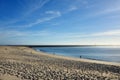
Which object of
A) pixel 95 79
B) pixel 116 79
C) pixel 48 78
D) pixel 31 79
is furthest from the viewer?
pixel 116 79

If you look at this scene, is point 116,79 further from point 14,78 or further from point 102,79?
point 14,78

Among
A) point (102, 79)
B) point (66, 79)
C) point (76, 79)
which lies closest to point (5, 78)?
point (66, 79)

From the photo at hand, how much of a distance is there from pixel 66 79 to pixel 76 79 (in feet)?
2.49

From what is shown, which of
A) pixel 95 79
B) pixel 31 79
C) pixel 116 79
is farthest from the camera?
pixel 116 79

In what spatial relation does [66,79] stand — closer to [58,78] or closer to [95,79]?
[58,78]

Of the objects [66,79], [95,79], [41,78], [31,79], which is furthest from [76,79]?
[31,79]

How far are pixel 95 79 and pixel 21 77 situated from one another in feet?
17.4

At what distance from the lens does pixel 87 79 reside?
12.3m

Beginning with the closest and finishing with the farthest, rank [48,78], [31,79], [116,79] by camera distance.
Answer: [31,79] < [48,78] < [116,79]

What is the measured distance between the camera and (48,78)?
456 inches

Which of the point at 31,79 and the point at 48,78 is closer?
the point at 31,79

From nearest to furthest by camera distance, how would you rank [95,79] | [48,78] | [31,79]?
[31,79]
[48,78]
[95,79]

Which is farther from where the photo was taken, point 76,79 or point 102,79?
point 102,79

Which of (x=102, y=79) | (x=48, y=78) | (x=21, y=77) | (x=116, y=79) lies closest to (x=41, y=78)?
(x=48, y=78)
